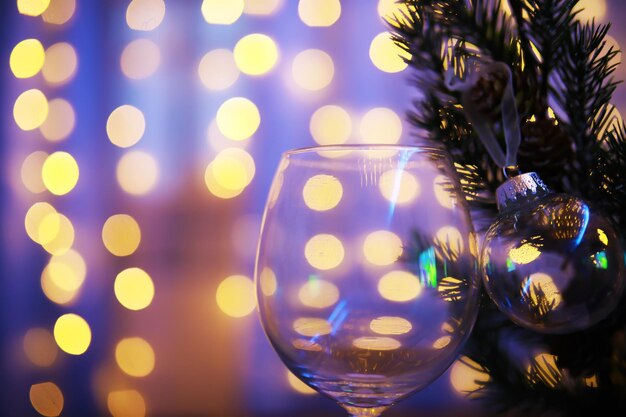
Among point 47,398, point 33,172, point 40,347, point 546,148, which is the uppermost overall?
point 546,148

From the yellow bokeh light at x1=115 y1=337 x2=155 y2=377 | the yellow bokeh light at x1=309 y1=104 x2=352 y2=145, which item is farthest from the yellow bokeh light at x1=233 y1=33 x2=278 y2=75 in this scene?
the yellow bokeh light at x1=115 y1=337 x2=155 y2=377

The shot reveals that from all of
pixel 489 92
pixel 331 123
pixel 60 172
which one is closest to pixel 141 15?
pixel 60 172

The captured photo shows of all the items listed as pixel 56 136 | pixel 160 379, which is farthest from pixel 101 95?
pixel 160 379

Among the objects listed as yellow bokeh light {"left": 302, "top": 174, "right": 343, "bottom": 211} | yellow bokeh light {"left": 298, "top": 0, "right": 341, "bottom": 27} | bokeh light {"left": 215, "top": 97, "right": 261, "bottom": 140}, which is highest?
yellow bokeh light {"left": 298, "top": 0, "right": 341, "bottom": 27}

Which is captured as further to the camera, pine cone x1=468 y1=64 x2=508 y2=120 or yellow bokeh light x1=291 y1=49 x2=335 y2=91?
yellow bokeh light x1=291 y1=49 x2=335 y2=91

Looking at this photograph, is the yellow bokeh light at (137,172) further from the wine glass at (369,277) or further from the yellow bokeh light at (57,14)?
the wine glass at (369,277)

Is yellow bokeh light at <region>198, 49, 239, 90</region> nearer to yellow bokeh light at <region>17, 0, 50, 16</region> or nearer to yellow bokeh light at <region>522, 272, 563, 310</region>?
yellow bokeh light at <region>17, 0, 50, 16</region>

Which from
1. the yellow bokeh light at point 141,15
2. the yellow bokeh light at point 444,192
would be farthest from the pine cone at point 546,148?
the yellow bokeh light at point 141,15

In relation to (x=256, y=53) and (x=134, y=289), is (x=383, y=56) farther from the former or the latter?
(x=134, y=289)
